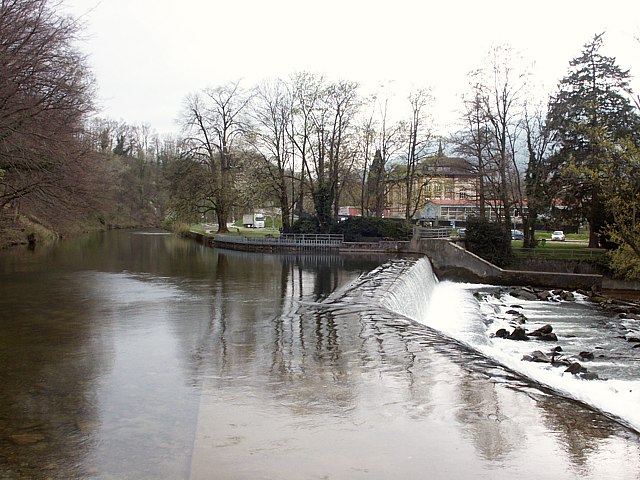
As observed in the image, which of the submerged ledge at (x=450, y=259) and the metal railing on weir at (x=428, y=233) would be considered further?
the metal railing on weir at (x=428, y=233)

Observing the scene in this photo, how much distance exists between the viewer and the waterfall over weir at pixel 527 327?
955 cm

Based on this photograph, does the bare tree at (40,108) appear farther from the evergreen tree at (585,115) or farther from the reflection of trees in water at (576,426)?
the evergreen tree at (585,115)

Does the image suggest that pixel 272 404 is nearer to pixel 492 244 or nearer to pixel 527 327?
pixel 527 327

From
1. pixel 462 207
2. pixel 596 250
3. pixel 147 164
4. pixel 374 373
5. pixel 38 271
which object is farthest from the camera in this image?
pixel 147 164

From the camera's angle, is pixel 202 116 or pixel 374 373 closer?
pixel 374 373

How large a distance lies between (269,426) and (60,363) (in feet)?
15.3

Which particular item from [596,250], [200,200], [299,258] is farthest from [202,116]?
[596,250]

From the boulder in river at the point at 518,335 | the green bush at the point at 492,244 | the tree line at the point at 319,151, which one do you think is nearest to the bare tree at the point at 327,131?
the tree line at the point at 319,151

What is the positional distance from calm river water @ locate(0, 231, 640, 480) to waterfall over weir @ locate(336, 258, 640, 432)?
44.1 inches

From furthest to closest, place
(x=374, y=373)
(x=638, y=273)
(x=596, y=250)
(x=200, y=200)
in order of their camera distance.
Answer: (x=200, y=200) < (x=596, y=250) < (x=638, y=273) < (x=374, y=373)

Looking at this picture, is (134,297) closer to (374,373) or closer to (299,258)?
(374,373)

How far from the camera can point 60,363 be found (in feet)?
30.4

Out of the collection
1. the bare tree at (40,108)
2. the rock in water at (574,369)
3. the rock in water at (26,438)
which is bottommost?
the rock in water at (574,369)

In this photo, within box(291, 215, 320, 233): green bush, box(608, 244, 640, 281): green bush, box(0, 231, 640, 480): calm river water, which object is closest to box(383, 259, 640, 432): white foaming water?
box(0, 231, 640, 480): calm river water
